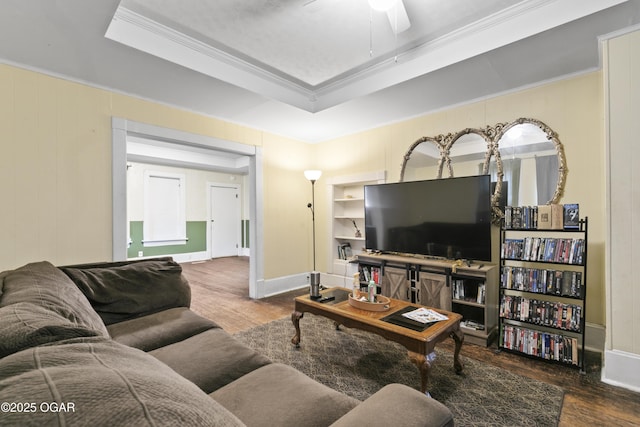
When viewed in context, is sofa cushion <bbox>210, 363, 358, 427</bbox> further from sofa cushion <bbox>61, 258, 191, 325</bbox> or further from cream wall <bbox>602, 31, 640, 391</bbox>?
cream wall <bbox>602, 31, 640, 391</bbox>

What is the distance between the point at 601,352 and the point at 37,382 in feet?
12.0

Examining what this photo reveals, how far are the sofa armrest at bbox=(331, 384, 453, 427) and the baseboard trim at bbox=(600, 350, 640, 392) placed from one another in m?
2.12

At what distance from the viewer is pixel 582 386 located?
6.70 ft

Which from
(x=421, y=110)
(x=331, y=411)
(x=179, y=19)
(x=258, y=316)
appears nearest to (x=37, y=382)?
(x=331, y=411)

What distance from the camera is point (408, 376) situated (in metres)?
2.15

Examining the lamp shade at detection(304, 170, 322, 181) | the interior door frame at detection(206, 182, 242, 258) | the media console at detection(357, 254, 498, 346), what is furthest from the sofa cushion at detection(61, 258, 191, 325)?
the interior door frame at detection(206, 182, 242, 258)

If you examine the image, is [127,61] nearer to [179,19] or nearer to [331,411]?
[179,19]

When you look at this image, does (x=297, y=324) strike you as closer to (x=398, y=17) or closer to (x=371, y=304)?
(x=371, y=304)

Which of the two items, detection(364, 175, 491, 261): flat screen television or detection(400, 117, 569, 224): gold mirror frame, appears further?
detection(364, 175, 491, 261): flat screen television

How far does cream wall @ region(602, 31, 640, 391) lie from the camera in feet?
6.64

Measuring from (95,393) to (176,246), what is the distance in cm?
773

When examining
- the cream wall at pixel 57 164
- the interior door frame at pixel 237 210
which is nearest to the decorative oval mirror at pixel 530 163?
the cream wall at pixel 57 164

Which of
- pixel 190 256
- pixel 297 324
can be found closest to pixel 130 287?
pixel 297 324

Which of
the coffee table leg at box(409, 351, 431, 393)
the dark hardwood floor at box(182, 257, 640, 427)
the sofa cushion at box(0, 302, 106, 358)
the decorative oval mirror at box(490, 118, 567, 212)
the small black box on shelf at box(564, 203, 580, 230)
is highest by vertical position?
the decorative oval mirror at box(490, 118, 567, 212)
